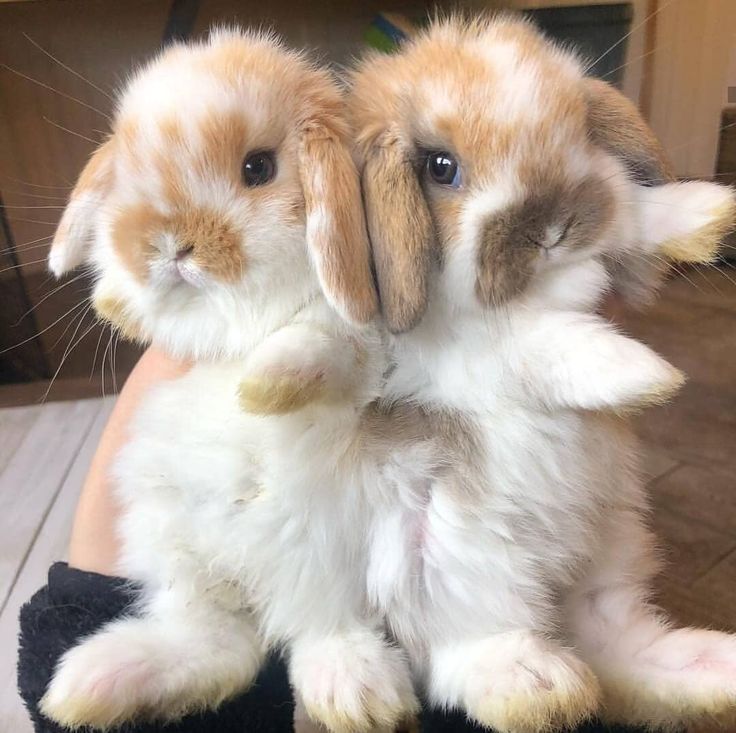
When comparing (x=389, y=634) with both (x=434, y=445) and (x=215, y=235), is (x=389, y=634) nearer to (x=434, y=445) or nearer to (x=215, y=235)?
(x=434, y=445)

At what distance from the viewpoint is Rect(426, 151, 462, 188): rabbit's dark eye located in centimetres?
55

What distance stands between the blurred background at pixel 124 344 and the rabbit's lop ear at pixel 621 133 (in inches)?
19.1

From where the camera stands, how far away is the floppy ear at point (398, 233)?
1.73ft

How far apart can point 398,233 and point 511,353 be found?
120 millimetres

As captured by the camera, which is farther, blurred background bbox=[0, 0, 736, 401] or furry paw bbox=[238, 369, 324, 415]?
blurred background bbox=[0, 0, 736, 401]

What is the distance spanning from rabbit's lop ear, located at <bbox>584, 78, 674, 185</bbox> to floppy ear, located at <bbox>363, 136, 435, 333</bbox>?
0.17 metres

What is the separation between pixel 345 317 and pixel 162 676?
285mm

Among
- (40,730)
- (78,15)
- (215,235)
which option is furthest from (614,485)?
(78,15)

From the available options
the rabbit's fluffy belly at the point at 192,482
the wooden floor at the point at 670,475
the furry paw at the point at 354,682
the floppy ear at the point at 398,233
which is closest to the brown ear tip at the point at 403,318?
the floppy ear at the point at 398,233

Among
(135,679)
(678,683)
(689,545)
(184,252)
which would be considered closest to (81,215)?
(184,252)

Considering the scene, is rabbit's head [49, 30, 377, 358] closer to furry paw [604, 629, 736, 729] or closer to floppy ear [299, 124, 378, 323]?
floppy ear [299, 124, 378, 323]

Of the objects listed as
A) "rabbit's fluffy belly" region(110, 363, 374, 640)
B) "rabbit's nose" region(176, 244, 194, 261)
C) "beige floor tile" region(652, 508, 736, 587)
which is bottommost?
"beige floor tile" region(652, 508, 736, 587)

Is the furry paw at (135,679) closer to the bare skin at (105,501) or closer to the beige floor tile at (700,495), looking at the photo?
the bare skin at (105,501)

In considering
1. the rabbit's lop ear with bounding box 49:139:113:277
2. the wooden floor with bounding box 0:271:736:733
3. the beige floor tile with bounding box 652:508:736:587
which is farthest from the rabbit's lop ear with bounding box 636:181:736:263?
the beige floor tile with bounding box 652:508:736:587
